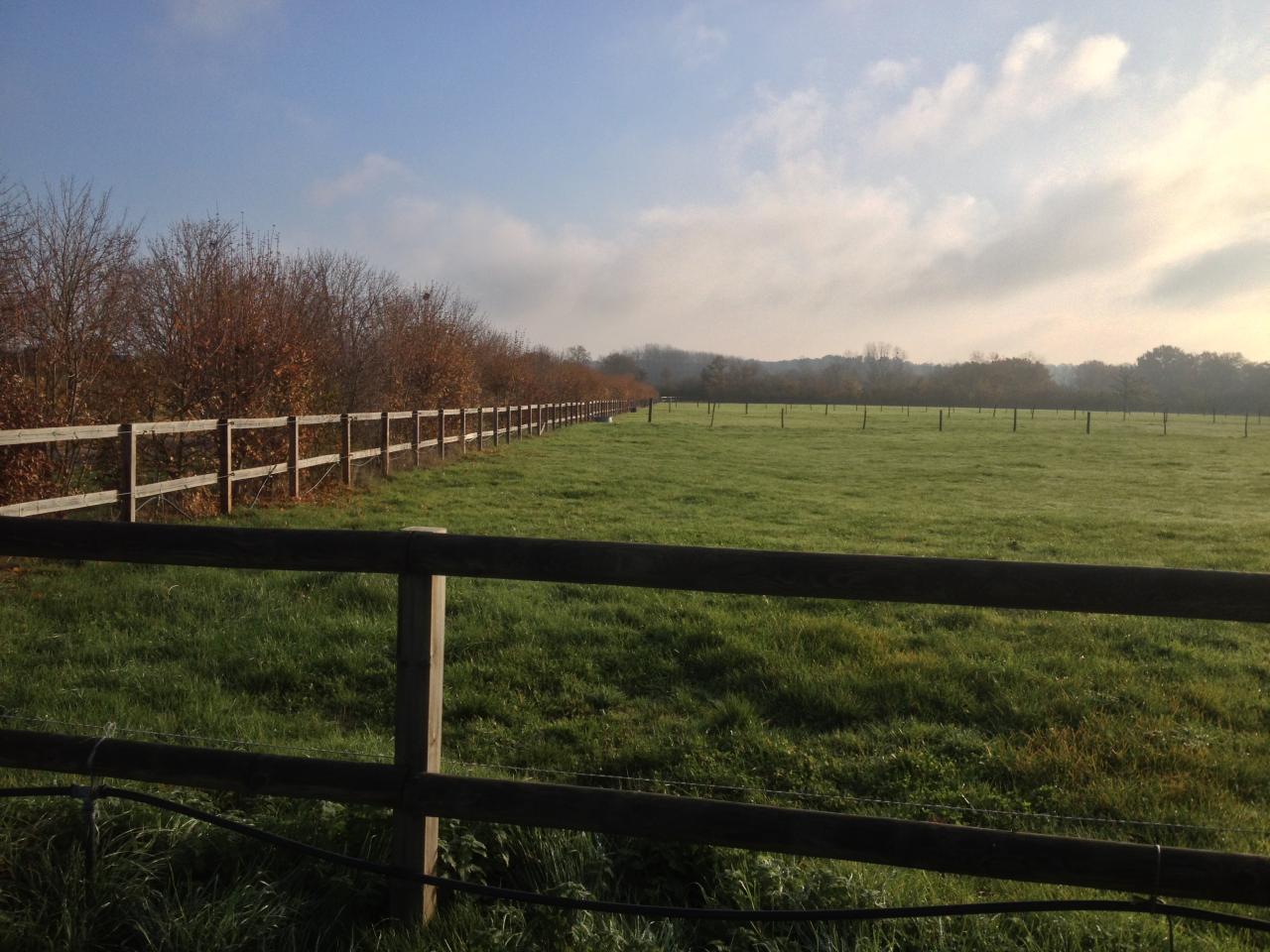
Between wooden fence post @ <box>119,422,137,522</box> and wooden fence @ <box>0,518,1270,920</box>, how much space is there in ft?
27.1

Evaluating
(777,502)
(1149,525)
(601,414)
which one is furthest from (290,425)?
(601,414)

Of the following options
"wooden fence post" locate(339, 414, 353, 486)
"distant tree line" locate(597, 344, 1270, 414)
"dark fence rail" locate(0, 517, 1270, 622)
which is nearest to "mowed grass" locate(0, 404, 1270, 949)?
"dark fence rail" locate(0, 517, 1270, 622)

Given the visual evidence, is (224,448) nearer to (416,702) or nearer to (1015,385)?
(416,702)

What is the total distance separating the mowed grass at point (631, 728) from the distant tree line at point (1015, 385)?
123 m

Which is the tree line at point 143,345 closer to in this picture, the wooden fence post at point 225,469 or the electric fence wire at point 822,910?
the wooden fence post at point 225,469

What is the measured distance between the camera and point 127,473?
10.5 meters

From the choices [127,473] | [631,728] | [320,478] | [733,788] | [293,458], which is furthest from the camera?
[320,478]

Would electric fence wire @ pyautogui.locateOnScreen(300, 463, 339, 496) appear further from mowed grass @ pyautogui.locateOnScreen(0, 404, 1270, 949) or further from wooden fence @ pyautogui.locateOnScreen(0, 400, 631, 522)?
mowed grass @ pyautogui.locateOnScreen(0, 404, 1270, 949)

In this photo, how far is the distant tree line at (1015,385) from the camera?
122312 millimetres

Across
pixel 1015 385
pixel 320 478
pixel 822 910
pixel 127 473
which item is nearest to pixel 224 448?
pixel 127 473

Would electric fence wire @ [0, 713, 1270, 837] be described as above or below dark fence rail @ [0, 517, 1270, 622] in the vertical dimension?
below

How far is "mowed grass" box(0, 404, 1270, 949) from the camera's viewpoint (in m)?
2.93

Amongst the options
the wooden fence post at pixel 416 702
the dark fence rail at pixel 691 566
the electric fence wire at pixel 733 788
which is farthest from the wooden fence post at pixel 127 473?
the wooden fence post at pixel 416 702

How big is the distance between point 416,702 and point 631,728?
8.88ft
